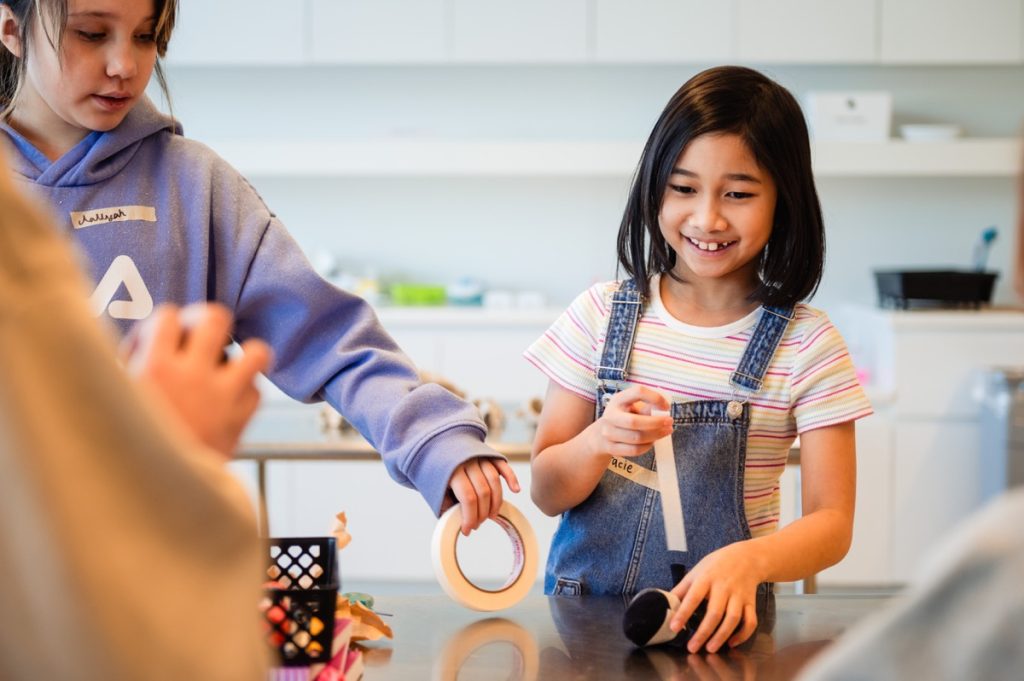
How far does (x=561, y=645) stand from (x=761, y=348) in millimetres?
515

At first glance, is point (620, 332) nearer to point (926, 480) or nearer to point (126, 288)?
point (126, 288)

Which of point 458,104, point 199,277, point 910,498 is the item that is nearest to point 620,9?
point 458,104

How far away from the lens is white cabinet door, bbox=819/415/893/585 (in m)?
3.66

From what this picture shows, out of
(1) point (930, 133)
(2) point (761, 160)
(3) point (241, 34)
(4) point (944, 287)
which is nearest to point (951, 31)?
(1) point (930, 133)

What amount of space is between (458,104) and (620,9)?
0.73 m

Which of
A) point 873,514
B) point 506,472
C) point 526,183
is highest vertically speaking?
point 526,183

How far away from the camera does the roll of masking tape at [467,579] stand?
1.04m

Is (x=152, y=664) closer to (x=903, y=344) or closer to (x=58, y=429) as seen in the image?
(x=58, y=429)

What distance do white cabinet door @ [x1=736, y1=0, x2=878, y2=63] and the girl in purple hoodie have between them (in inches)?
121

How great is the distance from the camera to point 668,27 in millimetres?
4043

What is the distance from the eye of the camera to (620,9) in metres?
4.04

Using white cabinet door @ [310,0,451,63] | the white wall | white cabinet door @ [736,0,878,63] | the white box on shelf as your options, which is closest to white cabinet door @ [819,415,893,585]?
the white wall

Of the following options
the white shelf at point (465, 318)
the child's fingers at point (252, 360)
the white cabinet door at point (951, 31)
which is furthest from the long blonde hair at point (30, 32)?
the white cabinet door at point (951, 31)

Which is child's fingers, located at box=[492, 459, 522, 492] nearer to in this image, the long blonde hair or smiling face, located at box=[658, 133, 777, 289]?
smiling face, located at box=[658, 133, 777, 289]
